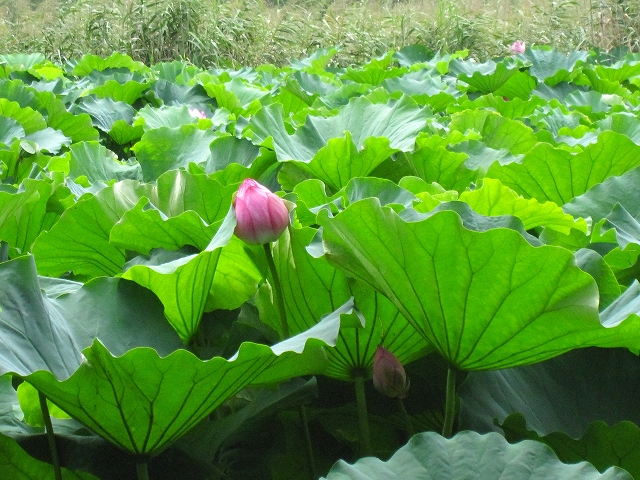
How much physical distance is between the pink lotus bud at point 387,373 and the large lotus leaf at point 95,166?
38.6 inches

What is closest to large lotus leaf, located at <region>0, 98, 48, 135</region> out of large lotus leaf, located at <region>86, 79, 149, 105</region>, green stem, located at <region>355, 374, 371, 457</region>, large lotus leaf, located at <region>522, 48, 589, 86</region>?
large lotus leaf, located at <region>86, 79, 149, 105</region>

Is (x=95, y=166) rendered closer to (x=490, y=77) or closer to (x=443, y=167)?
(x=443, y=167)

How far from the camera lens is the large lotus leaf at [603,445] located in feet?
2.23

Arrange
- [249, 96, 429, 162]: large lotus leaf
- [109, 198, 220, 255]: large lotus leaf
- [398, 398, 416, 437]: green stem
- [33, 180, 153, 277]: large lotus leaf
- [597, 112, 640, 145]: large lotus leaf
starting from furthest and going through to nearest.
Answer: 1. [597, 112, 640, 145]: large lotus leaf
2. [249, 96, 429, 162]: large lotus leaf
3. [33, 180, 153, 277]: large lotus leaf
4. [109, 198, 220, 255]: large lotus leaf
5. [398, 398, 416, 437]: green stem

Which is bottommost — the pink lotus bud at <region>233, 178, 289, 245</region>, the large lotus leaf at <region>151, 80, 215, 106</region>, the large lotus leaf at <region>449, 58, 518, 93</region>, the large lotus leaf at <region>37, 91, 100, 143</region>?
the large lotus leaf at <region>449, 58, 518, 93</region>

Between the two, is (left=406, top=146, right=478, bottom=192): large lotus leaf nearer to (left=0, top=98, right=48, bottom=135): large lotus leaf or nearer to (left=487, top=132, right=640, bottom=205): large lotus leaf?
(left=487, top=132, right=640, bottom=205): large lotus leaf

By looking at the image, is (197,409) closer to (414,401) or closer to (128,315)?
(128,315)

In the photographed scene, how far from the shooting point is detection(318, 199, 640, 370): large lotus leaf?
65cm

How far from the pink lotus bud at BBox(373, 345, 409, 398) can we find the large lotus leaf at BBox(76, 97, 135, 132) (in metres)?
1.75

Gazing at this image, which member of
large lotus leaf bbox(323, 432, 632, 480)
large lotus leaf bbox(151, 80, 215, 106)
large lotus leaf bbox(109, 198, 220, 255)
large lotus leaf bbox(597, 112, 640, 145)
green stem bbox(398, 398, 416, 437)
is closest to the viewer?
large lotus leaf bbox(323, 432, 632, 480)

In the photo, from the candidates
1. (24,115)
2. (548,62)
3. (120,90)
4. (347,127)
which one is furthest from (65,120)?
(548,62)

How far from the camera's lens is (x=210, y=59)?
7824mm

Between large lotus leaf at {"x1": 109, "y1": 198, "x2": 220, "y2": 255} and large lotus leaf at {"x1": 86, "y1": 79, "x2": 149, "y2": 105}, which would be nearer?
large lotus leaf at {"x1": 109, "y1": 198, "x2": 220, "y2": 255}

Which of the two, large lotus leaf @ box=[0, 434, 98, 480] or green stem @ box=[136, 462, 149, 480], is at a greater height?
large lotus leaf @ box=[0, 434, 98, 480]
